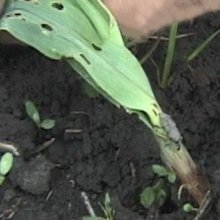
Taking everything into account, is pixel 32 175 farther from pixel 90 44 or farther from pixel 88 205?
pixel 90 44

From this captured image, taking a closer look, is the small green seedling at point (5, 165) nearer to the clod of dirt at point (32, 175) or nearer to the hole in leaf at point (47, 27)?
the clod of dirt at point (32, 175)

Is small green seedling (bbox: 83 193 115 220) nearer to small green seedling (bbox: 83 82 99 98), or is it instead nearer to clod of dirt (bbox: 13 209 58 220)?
clod of dirt (bbox: 13 209 58 220)

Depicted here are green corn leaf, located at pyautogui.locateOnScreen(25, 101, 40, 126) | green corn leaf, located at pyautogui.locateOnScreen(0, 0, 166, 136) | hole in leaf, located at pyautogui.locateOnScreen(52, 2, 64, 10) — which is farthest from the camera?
green corn leaf, located at pyautogui.locateOnScreen(25, 101, 40, 126)

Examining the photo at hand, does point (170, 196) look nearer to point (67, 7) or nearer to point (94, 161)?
point (94, 161)

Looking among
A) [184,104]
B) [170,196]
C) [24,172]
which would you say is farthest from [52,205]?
[184,104]

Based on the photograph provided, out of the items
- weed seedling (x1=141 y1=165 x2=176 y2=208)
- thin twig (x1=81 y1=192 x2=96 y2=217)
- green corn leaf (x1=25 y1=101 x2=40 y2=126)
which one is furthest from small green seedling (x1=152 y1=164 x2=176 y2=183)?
green corn leaf (x1=25 y1=101 x2=40 y2=126)

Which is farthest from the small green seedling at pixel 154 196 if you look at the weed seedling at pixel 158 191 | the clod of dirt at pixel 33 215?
the clod of dirt at pixel 33 215
